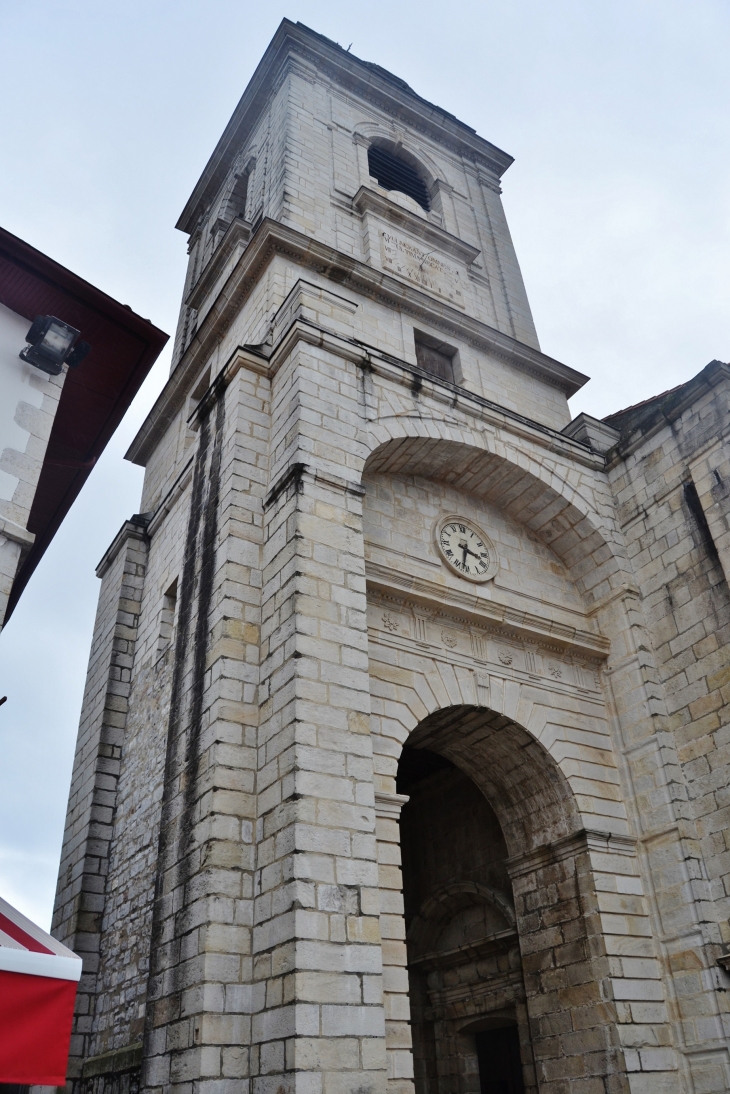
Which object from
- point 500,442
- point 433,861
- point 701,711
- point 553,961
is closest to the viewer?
point 553,961

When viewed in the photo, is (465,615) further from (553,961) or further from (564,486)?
(553,961)

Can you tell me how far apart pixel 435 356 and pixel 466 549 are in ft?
12.7

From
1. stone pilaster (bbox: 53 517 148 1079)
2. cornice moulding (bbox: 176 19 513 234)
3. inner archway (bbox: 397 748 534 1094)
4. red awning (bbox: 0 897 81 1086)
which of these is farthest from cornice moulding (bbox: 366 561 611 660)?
cornice moulding (bbox: 176 19 513 234)

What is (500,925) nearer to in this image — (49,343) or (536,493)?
(536,493)

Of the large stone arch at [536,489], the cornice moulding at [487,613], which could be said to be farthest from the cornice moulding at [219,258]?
the cornice moulding at [487,613]

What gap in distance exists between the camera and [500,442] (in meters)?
10.9

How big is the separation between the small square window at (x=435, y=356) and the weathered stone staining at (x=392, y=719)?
70 millimetres

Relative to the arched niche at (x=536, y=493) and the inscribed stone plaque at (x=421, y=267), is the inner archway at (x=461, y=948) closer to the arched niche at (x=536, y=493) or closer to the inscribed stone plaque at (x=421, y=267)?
the arched niche at (x=536, y=493)

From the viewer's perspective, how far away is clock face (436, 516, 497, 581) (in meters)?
10.0

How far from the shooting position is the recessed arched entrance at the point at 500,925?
8344mm

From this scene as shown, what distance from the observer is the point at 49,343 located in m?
7.04

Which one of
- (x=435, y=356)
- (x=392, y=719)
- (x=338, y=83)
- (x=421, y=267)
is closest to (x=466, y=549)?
(x=392, y=719)

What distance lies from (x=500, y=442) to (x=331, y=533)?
3.75 meters

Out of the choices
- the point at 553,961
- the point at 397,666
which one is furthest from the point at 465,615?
the point at 553,961
